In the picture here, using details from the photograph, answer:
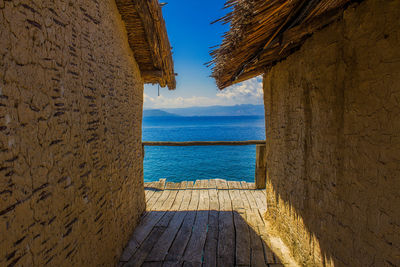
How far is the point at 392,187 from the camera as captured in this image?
1242 millimetres

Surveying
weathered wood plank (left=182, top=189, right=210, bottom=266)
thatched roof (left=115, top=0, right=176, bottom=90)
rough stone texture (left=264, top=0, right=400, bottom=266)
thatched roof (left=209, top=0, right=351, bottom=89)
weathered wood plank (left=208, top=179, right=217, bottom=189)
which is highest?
thatched roof (left=115, top=0, right=176, bottom=90)

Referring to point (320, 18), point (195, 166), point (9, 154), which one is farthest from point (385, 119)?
point (195, 166)

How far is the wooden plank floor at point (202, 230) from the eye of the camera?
269 centimetres

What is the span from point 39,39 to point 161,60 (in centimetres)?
236

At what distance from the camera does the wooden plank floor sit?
2688 millimetres

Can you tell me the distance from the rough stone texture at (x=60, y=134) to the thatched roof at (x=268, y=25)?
1351 millimetres

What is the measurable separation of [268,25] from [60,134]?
2.04 m

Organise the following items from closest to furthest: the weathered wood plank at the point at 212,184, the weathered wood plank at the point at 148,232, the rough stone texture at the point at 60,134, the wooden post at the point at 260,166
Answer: the rough stone texture at the point at 60,134 < the weathered wood plank at the point at 148,232 < the wooden post at the point at 260,166 < the weathered wood plank at the point at 212,184

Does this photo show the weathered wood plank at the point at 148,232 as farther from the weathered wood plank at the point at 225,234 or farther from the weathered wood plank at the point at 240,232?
the weathered wood plank at the point at 240,232

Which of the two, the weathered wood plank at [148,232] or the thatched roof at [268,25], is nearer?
the thatched roof at [268,25]

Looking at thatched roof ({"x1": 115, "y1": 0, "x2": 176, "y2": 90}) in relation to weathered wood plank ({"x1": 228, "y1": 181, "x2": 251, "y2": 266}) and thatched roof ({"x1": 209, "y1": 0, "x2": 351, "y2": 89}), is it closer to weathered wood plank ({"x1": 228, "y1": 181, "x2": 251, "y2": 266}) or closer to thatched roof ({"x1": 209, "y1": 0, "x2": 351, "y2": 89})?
thatched roof ({"x1": 209, "y1": 0, "x2": 351, "y2": 89})

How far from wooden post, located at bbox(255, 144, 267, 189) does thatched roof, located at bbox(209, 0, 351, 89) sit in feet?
8.60

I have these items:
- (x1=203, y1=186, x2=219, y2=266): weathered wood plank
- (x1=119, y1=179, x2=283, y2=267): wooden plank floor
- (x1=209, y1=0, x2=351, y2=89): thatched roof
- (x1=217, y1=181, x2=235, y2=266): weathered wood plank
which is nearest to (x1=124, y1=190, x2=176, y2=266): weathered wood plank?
(x1=119, y1=179, x2=283, y2=267): wooden plank floor

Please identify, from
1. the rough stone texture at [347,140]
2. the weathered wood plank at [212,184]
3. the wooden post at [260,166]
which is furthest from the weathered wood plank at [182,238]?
the wooden post at [260,166]
